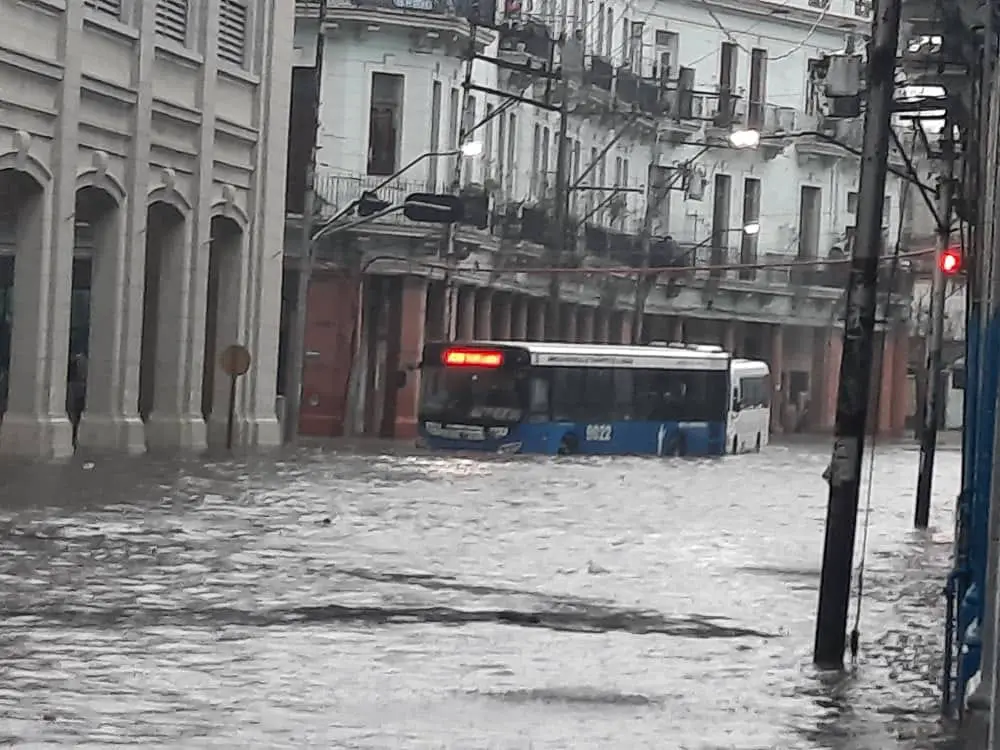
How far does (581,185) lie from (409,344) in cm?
972

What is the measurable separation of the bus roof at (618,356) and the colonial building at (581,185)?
175 inches

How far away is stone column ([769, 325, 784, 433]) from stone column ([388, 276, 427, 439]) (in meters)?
23.0

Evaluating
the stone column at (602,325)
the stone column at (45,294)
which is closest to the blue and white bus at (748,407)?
the stone column at (602,325)

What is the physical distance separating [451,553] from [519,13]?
151 ft

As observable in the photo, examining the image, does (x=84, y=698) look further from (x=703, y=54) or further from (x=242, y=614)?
(x=703, y=54)

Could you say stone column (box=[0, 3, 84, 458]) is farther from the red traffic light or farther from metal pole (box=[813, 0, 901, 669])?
metal pole (box=[813, 0, 901, 669])

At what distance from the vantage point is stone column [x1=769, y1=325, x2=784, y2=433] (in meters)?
84.4

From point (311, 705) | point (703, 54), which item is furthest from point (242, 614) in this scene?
point (703, 54)

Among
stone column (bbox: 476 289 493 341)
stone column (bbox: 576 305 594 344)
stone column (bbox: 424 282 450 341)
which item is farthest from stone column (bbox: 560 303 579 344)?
stone column (bbox: 424 282 450 341)

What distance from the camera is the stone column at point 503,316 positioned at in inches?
2729

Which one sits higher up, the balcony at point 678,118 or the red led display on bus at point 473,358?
the balcony at point 678,118

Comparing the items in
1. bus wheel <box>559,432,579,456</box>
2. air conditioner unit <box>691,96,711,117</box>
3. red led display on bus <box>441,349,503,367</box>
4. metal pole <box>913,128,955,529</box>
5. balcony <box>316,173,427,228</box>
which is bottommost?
bus wheel <box>559,432,579,456</box>

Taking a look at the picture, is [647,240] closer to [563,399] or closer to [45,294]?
[563,399]

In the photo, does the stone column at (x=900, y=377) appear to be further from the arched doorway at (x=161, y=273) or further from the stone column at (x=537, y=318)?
the arched doorway at (x=161, y=273)
